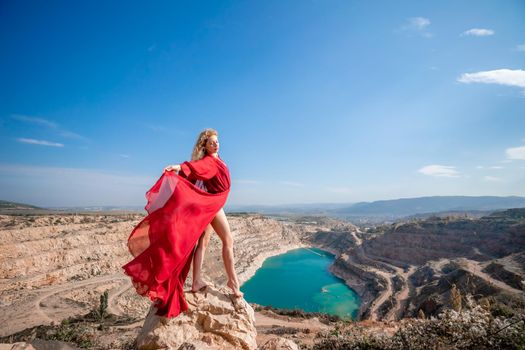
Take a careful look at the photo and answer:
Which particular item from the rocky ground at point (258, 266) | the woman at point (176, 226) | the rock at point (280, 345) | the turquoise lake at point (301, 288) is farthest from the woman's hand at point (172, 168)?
the turquoise lake at point (301, 288)

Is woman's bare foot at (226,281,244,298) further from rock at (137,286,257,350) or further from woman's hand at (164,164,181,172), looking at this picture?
woman's hand at (164,164,181,172)

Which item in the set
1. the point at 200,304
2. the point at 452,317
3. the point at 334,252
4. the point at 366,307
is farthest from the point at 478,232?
the point at 200,304

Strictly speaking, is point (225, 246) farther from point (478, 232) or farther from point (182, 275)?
point (478, 232)

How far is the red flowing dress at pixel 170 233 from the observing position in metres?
3.95

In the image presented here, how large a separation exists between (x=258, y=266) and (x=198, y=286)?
55398mm

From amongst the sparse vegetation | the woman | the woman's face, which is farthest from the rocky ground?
the woman's face

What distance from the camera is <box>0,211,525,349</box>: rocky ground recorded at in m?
19.0

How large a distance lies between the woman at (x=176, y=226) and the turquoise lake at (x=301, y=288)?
26398 millimetres

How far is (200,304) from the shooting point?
4.67 metres

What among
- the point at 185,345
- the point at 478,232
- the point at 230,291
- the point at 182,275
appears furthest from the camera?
the point at 478,232

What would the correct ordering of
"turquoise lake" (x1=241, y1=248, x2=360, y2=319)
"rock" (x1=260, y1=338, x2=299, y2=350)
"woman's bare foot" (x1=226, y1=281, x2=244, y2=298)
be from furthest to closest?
"turquoise lake" (x1=241, y1=248, x2=360, y2=319) → "woman's bare foot" (x1=226, y1=281, x2=244, y2=298) → "rock" (x1=260, y1=338, x2=299, y2=350)

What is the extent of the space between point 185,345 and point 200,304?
114 cm

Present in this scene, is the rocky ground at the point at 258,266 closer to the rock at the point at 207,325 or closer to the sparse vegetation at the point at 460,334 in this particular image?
the sparse vegetation at the point at 460,334

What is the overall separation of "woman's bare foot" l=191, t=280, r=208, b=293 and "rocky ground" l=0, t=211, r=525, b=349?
636 centimetres
